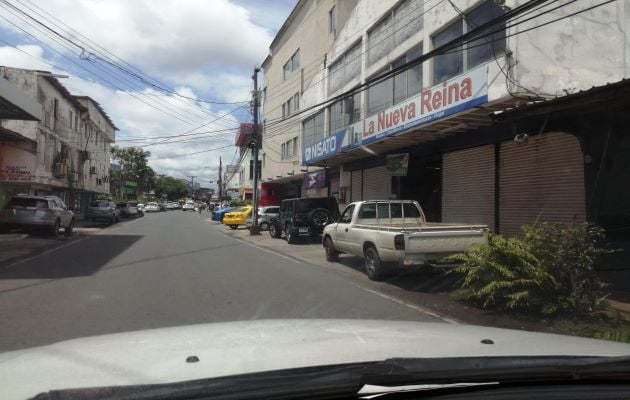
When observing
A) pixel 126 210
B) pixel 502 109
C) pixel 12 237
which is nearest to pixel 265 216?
pixel 12 237

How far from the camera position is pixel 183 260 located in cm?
1443

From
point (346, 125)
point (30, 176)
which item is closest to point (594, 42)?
point (346, 125)

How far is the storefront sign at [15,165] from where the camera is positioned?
98.1 ft

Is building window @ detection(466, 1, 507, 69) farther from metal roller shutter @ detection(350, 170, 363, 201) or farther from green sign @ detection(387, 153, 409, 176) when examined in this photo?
metal roller shutter @ detection(350, 170, 363, 201)

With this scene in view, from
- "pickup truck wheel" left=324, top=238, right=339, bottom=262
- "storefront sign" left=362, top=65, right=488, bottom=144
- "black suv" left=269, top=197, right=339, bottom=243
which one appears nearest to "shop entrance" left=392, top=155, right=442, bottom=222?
"storefront sign" left=362, top=65, right=488, bottom=144

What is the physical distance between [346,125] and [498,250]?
1435 centimetres

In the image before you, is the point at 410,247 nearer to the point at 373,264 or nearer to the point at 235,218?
the point at 373,264

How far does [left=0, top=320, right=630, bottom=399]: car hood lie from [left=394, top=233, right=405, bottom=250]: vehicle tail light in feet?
21.9

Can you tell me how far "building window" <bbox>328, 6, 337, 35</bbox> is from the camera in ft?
94.2

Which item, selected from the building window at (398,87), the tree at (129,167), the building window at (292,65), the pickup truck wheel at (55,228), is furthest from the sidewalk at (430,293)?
the tree at (129,167)

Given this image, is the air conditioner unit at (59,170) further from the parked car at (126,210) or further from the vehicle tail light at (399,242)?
the vehicle tail light at (399,242)

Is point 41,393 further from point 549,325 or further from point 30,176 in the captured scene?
point 30,176

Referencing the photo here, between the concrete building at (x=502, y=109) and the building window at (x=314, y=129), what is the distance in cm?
533

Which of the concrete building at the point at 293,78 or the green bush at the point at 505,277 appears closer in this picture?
the green bush at the point at 505,277
